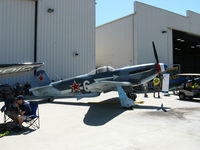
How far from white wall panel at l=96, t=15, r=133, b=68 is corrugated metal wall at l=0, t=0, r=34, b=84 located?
1178cm

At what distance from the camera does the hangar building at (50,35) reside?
60.3 ft

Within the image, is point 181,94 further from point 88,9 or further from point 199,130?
point 88,9

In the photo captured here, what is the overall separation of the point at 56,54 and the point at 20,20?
160 inches

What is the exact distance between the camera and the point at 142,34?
26.5m

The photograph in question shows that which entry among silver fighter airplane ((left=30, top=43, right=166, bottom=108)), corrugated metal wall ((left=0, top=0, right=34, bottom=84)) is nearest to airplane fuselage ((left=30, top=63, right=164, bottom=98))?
silver fighter airplane ((left=30, top=43, right=166, bottom=108))

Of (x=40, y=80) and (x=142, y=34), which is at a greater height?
(x=142, y=34)

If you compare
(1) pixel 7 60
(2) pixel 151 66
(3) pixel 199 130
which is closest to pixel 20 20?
(1) pixel 7 60

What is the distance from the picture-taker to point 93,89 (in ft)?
40.9

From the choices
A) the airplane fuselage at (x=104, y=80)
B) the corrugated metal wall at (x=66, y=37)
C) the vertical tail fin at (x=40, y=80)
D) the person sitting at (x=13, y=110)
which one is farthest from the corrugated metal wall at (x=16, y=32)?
the person sitting at (x=13, y=110)

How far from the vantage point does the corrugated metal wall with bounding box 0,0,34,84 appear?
18.0 meters

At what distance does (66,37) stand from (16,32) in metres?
4.52

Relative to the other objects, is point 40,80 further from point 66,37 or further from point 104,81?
point 66,37

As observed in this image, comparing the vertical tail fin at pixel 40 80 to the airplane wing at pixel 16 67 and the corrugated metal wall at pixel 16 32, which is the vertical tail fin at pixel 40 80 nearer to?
the corrugated metal wall at pixel 16 32

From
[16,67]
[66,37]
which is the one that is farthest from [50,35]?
[16,67]
